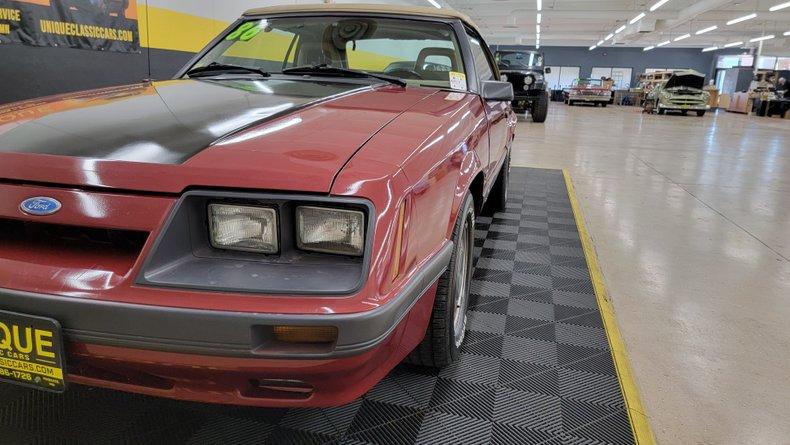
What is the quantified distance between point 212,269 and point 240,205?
0.14 meters

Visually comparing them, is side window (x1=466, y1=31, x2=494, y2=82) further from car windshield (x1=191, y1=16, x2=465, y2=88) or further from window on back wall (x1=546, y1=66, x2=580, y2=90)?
window on back wall (x1=546, y1=66, x2=580, y2=90)

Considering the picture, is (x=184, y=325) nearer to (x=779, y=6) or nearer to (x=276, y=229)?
(x=276, y=229)

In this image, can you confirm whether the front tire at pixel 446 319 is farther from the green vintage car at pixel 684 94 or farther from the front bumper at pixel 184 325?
the green vintage car at pixel 684 94

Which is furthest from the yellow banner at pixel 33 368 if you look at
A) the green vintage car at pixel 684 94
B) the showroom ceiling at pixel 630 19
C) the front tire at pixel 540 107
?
the green vintage car at pixel 684 94

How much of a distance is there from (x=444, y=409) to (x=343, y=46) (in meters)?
1.63

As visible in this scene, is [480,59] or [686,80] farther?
[686,80]

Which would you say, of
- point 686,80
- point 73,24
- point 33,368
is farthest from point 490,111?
point 686,80

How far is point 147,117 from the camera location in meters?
1.37

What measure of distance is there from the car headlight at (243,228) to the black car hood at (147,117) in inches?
5.5

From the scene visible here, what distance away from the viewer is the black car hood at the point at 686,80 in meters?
17.9

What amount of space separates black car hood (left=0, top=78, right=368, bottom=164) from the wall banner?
163 inches

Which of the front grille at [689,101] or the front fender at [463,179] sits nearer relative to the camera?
the front fender at [463,179]

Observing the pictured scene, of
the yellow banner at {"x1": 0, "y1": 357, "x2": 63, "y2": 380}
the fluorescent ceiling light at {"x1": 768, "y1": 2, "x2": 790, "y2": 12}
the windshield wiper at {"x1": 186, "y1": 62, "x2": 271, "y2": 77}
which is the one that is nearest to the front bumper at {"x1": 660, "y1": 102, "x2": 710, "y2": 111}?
the fluorescent ceiling light at {"x1": 768, "y1": 2, "x2": 790, "y2": 12}

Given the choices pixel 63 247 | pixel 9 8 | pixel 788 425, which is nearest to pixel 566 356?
pixel 788 425
